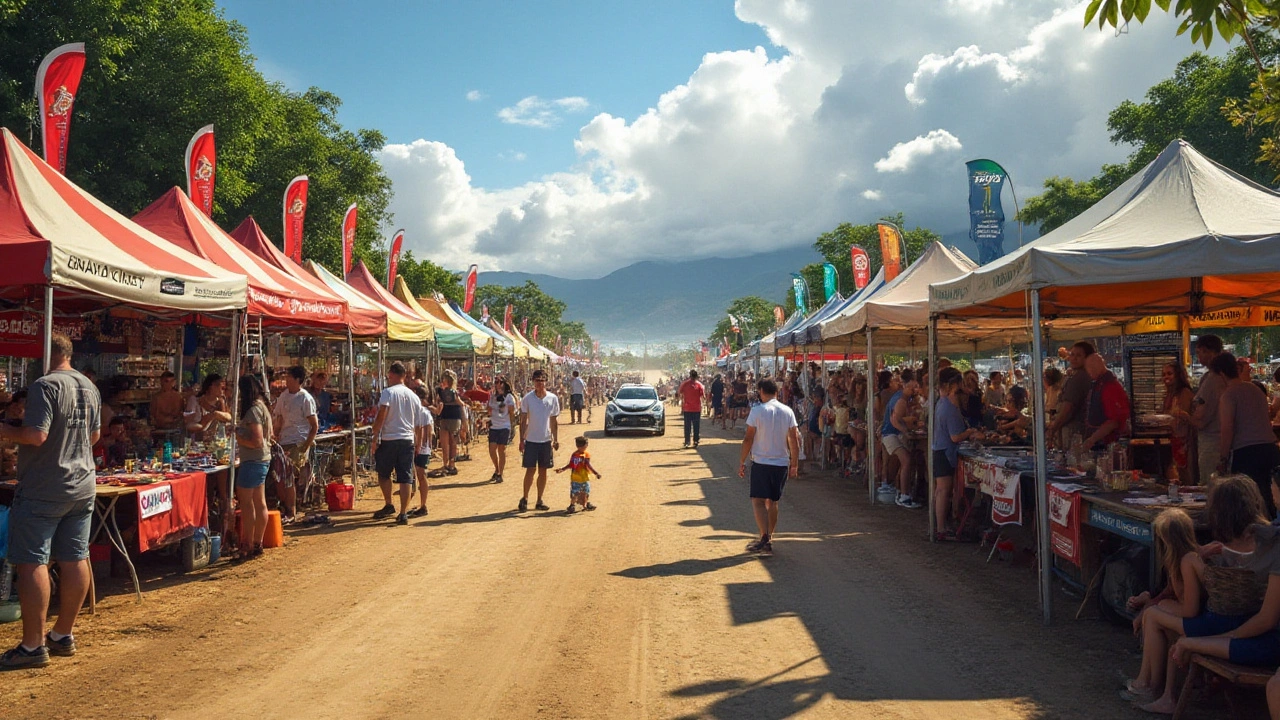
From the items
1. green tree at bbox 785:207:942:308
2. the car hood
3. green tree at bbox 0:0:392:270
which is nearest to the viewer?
green tree at bbox 0:0:392:270

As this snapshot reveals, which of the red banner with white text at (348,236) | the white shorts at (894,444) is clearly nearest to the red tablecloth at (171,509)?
the white shorts at (894,444)

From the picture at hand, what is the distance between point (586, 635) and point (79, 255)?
5054 mm

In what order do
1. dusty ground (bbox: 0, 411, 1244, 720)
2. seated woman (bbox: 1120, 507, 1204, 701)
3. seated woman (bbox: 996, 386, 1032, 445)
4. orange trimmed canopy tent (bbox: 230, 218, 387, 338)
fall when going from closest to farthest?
seated woman (bbox: 1120, 507, 1204, 701) → dusty ground (bbox: 0, 411, 1244, 720) → seated woman (bbox: 996, 386, 1032, 445) → orange trimmed canopy tent (bbox: 230, 218, 387, 338)

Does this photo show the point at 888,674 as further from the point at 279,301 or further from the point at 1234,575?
the point at 279,301

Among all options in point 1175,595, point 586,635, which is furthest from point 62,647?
point 1175,595

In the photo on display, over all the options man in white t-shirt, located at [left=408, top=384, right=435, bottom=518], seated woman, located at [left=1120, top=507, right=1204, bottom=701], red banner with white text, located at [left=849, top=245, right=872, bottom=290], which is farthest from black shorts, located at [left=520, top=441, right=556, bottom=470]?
red banner with white text, located at [left=849, top=245, right=872, bottom=290]

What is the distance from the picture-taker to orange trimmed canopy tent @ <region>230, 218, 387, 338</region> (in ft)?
44.8

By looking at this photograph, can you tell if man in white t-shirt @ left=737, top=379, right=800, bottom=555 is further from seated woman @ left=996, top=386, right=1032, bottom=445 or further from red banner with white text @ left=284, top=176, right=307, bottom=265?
red banner with white text @ left=284, top=176, right=307, bottom=265

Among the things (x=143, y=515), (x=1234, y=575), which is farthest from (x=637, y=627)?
(x=143, y=515)

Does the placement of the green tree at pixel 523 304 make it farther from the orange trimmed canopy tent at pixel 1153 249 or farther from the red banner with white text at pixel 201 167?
the orange trimmed canopy tent at pixel 1153 249

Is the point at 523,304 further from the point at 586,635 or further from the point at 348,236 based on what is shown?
the point at 586,635

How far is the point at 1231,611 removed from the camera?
476 centimetres

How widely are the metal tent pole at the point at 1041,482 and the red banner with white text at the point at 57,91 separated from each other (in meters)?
10.1

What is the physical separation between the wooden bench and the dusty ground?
43 cm
